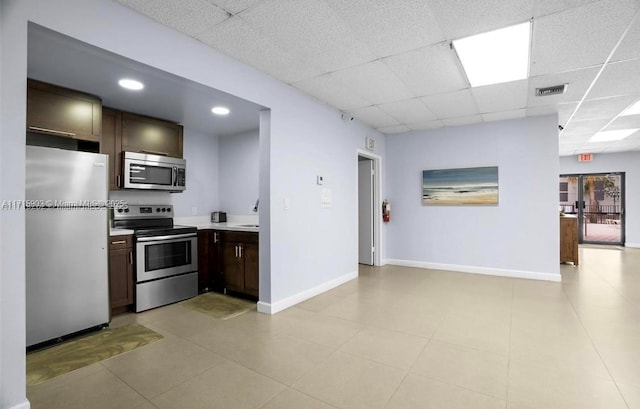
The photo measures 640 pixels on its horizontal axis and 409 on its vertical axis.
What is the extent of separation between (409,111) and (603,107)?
2.74m

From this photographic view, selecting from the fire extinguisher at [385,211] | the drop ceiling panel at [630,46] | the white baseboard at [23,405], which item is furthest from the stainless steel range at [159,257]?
the drop ceiling panel at [630,46]

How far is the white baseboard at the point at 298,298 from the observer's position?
11.5 ft

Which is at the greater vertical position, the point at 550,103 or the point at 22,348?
the point at 550,103

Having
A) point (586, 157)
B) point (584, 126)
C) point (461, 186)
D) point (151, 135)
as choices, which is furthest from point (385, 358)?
point (586, 157)

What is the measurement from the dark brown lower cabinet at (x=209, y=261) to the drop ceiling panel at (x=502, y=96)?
3988 millimetres

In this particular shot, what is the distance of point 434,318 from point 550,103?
3399mm

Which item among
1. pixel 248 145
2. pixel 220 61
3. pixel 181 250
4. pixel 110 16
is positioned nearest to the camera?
pixel 110 16

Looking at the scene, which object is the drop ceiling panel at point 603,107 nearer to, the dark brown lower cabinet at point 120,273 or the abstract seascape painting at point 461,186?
the abstract seascape painting at point 461,186

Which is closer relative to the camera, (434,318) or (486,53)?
(486,53)

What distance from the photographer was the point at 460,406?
6.10 feet

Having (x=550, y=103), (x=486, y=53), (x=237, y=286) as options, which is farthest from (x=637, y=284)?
(x=237, y=286)

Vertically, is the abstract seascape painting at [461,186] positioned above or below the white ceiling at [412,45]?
below

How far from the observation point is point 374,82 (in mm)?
3631

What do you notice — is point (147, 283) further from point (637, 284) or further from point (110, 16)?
point (637, 284)
